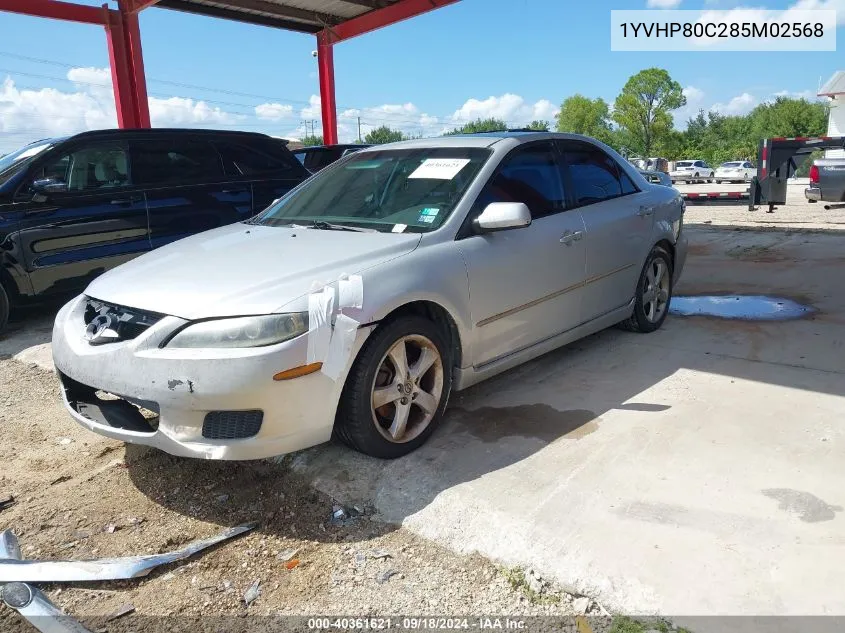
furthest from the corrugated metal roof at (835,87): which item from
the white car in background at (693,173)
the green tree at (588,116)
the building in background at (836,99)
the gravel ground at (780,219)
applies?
the green tree at (588,116)

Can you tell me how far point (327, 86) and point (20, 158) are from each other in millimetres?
9761

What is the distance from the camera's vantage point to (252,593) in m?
2.41

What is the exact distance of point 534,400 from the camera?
3961 millimetres

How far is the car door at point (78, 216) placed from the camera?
578cm

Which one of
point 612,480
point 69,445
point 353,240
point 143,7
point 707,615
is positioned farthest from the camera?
point 143,7

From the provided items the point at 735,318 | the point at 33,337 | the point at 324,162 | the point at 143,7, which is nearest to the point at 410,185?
the point at 735,318

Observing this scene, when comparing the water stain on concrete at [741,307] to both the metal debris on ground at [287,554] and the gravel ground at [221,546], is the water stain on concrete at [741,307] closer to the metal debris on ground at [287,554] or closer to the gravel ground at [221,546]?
the gravel ground at [221,546]

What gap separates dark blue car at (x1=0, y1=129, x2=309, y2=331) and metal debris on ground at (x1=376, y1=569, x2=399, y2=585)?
15.9 feet

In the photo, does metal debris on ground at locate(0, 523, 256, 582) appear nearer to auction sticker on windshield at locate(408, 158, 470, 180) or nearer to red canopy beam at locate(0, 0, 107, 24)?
auction sticker on windshield at locate(408, 158, 470, 180)

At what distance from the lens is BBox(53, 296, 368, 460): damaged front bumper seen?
8.70ft

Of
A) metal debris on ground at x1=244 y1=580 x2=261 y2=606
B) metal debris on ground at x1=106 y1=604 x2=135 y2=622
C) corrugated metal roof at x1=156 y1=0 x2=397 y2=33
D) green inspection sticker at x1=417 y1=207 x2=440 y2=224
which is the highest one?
corrugated metal roof at x1=156 y1=0 x2=397 y2=33

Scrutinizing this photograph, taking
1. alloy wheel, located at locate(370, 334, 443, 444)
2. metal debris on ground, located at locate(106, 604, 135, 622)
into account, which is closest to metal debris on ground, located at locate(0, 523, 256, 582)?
metal debris on ground, located at locate(106, 604, 135, 622)

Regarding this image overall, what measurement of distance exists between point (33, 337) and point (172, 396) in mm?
4024

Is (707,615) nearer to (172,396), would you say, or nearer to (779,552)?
(779,552)
